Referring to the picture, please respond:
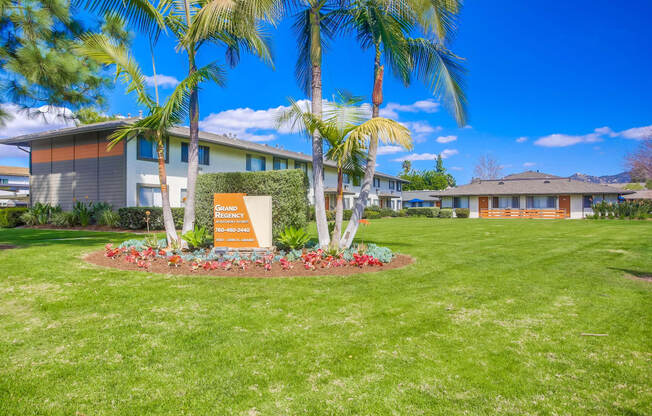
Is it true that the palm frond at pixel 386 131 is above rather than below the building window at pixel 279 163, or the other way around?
below

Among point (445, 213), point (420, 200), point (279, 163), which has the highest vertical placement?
point (279, 163)

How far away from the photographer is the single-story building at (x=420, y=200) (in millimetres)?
54225

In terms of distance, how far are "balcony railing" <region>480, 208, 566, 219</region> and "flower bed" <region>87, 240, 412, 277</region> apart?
117 feet

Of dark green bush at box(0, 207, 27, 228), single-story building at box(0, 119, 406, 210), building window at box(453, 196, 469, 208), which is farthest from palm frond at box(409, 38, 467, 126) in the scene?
building window at box(453, 196, 469, 208)

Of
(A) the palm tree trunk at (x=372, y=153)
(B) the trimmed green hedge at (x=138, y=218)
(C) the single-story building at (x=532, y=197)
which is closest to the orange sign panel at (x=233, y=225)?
(A) the palm tree trunk at (x=372, y=153)

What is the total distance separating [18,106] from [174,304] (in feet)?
31.1

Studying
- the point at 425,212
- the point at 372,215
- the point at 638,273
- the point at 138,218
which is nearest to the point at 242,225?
the point at 638,273

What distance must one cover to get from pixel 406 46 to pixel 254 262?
20.9 ft

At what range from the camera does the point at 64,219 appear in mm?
19188

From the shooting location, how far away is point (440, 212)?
4219 cm

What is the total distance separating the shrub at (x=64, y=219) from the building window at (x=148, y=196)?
362cm

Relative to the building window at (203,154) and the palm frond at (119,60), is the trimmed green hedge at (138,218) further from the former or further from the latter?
the palm frond at (119,60)

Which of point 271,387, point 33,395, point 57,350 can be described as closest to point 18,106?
point 57,350

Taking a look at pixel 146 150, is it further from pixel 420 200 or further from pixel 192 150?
pixel 420 200
